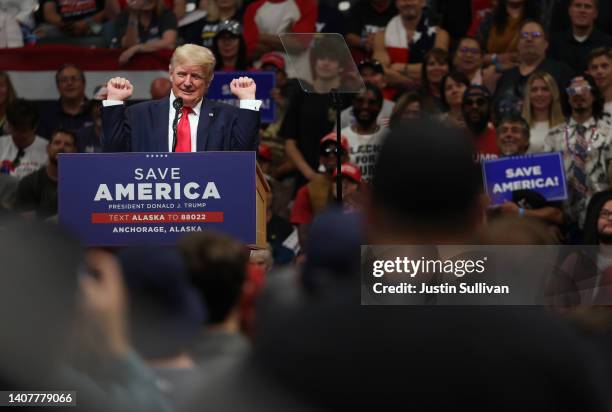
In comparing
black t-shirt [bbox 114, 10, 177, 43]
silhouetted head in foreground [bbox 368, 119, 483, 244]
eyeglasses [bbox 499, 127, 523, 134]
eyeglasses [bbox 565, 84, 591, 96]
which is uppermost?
silhouetted head in foreground [bbox 368, 119, 483, 244]

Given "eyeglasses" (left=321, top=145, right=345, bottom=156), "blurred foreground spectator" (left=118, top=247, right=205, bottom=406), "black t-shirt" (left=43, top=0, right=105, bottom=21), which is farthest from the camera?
"black t-shirt" (left=43, top=0, right=105, bottom=21)

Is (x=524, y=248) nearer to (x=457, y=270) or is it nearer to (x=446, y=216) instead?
(x=457, y=270)

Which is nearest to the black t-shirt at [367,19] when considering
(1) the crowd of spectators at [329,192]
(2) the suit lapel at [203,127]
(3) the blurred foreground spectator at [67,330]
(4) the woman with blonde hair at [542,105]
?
(1) the crowd of spectators at [329,192]

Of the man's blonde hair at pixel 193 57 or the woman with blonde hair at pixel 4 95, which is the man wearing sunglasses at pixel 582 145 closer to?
the man's blonde hair at pixel 193 57

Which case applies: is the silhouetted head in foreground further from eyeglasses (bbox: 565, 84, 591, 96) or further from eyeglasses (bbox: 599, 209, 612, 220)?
eyeglasses (bbox: 565, 84, 591, 96)

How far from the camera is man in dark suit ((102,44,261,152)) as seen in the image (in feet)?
23.3

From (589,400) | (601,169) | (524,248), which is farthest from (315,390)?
(601,169)

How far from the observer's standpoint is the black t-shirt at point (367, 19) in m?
11.6

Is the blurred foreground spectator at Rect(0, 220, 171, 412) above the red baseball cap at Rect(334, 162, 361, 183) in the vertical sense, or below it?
above

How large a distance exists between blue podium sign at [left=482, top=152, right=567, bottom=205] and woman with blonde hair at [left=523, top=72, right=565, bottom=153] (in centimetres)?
74

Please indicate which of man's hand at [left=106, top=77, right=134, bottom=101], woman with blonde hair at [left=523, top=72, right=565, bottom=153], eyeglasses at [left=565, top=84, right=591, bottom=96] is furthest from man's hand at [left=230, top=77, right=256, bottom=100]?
eyeglasses at [left=565, top=84, right=591, bottom=96]

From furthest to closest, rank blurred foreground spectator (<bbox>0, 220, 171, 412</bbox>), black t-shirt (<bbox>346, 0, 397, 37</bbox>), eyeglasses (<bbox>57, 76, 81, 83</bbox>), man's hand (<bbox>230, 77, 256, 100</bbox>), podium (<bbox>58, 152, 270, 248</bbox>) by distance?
1. black t-shirt (<bbox>346, 0, 397, 37</bbox>)
2. eyeglasses (<bbox>57, 76, 81, 83</bbox>)
3. man's hand (<bbox>230, 77, 256, 100</bbox>)
4. podium (<bbox>58, 152, 270, 248</bbox>)
5. blurred foreground spectator (<bbox>0, 220, 171, 412</bbox>)

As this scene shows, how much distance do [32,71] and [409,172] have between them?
9.29 m

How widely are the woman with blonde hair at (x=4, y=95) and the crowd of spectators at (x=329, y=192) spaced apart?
21 mm
